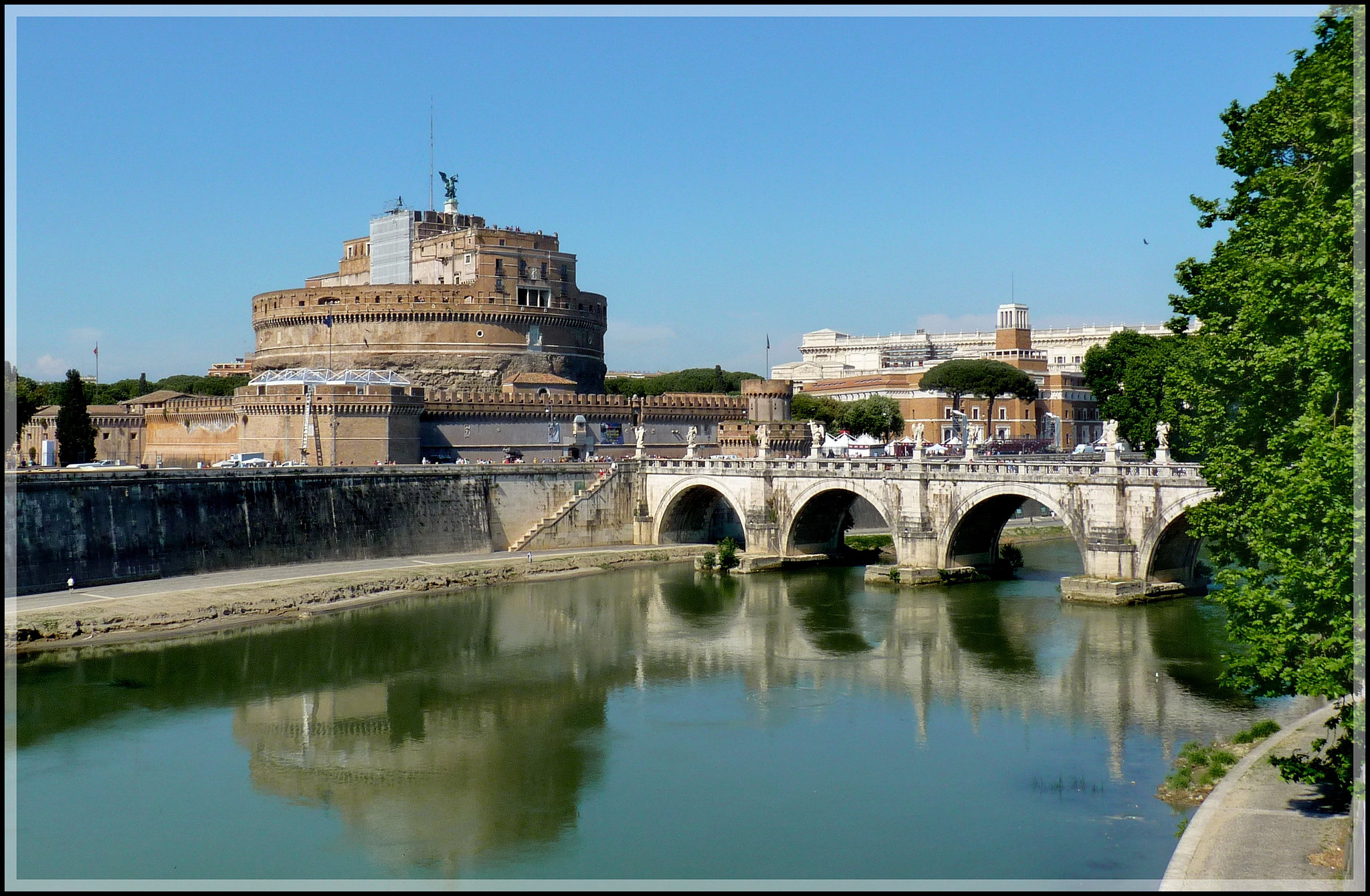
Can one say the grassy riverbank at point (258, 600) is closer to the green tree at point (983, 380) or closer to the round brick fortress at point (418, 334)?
the round brick fortress at point (418, 334)

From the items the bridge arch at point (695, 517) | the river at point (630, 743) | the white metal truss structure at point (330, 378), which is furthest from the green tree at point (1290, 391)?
the white metal truss structure at point (330, 378)

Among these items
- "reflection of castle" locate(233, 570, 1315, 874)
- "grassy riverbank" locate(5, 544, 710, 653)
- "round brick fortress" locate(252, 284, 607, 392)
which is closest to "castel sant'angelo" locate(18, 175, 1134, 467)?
"round brick fortress" locate(252, 284, 607, 392)

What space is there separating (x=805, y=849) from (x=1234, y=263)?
36.7 feet

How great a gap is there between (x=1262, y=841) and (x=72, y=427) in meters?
55.4

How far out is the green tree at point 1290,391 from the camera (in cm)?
1552

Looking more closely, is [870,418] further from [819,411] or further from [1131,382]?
[1131,382]

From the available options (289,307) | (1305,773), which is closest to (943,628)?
(1305,773)

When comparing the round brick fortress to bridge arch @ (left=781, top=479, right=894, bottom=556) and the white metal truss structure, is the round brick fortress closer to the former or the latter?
the white metal truss structure

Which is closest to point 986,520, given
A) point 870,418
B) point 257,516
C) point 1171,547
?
point 1171,547

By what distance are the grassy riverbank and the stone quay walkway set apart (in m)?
24.6

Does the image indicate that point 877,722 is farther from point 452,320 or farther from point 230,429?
point 452,320

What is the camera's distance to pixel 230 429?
199ft

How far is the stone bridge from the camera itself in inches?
1540

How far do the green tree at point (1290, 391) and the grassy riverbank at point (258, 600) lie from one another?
2501 centimetres
